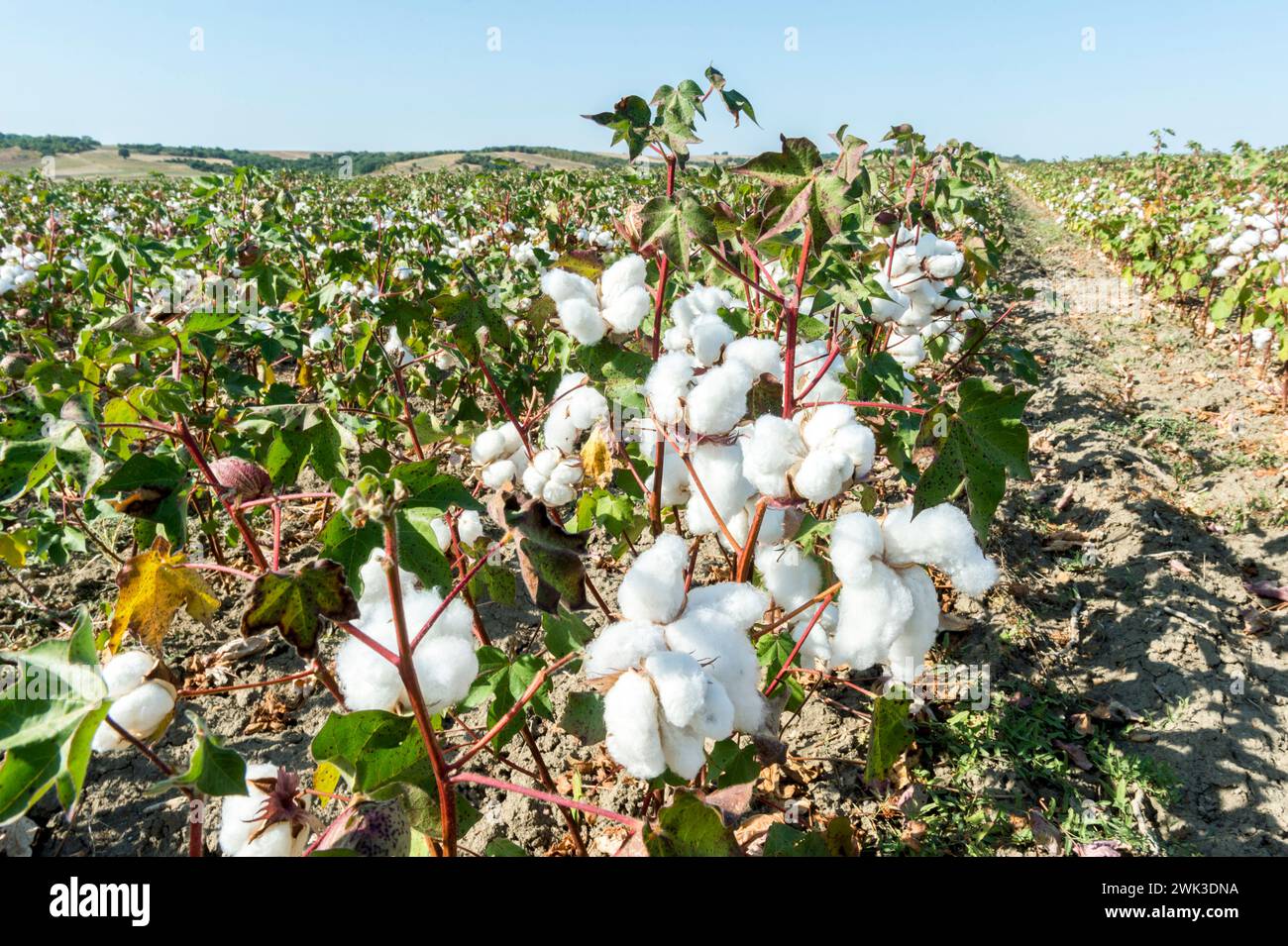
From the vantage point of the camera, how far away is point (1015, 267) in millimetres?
12797

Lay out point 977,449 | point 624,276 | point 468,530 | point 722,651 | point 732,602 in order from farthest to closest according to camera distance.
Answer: point 468,530
point 624,276
point 977,449
point 732,602
point 722,651

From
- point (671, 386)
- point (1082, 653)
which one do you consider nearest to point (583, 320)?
point (671, 386)

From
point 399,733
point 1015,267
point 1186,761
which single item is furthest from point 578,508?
point 1015,267

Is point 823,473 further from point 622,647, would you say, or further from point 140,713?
point 140,713

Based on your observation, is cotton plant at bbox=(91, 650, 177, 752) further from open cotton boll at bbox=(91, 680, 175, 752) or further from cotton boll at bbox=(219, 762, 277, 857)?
cotton boll at bbox=(219, 762, 277, 857)

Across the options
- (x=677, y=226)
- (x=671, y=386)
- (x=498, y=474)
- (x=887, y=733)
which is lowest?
(x=887, y=733)

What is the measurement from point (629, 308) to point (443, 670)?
0.86 metres

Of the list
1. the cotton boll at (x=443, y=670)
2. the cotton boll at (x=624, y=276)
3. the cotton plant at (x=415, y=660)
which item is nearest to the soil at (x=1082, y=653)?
the cotton plant at (x=415, y=660)

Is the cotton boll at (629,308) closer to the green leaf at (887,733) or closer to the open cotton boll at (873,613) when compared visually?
the open cotton boll at (873,613)

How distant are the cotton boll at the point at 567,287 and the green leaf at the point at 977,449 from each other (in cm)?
77

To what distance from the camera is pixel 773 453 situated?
3.63 feet

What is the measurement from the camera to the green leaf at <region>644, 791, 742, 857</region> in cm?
95
